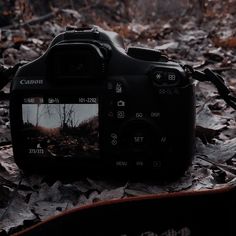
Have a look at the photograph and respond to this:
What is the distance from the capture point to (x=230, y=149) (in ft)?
5.84

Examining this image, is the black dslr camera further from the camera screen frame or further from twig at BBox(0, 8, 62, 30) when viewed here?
twig at BBox(0, 8, 62, 30)

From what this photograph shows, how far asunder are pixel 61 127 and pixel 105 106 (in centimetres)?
13

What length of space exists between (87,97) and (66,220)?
36cm

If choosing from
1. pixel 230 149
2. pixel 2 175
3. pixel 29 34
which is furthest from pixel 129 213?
pixel 29 34

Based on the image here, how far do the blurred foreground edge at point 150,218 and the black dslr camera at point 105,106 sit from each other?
0.77 feet

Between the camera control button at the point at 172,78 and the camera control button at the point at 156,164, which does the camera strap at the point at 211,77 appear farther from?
the camera control button at the point at 156,164

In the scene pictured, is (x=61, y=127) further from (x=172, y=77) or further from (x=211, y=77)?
(x=211, y=77)

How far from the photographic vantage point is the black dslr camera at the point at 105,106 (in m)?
1.44

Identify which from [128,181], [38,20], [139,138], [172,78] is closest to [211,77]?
[172,78]

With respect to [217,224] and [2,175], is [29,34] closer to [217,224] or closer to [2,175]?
[2,175]

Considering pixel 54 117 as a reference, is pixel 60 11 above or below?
below

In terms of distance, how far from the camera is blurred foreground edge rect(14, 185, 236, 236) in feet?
4.04

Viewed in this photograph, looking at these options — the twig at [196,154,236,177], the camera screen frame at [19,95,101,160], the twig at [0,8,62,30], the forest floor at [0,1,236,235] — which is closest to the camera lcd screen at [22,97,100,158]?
the camera screen frame at [19,95,101,160]

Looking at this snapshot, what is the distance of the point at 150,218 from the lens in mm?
1242
